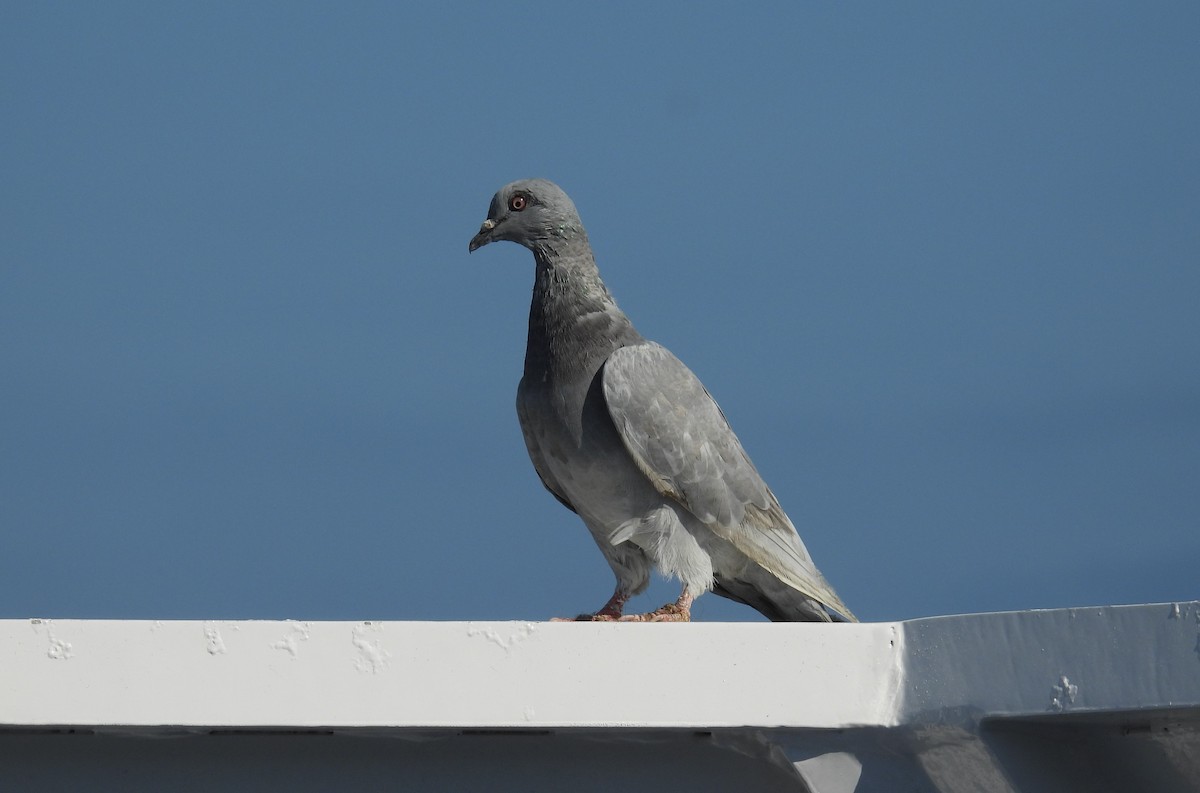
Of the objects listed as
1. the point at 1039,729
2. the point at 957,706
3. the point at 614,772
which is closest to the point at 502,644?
the point at 614,772

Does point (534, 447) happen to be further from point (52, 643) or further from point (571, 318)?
point (52, 643)

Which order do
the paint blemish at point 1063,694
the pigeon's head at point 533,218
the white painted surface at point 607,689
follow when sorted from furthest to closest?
the pigeon's head at point 533,218, the white painted surface at point 607,689, the paint blemish at point 1063,694

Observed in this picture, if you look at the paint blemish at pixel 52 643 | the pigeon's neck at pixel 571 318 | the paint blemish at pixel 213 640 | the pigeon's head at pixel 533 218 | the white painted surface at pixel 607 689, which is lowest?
the white painted surface at pixel 607 689

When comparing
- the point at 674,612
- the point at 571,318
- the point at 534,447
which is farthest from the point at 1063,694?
the point at 534,447

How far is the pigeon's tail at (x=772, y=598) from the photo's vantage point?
545 centimetres

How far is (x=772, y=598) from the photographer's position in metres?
5.54

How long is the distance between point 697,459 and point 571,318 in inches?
30.5

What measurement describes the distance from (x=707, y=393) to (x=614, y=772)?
2.92 metres

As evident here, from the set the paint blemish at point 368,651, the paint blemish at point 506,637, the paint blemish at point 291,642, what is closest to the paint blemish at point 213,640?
the paint blemish at point 291,642

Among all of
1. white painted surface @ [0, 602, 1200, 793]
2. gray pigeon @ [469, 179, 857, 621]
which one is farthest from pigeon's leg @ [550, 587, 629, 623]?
white painted surface @ [0, 602, 1200, 793]

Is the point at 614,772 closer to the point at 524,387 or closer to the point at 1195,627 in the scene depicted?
the point at 1195,627

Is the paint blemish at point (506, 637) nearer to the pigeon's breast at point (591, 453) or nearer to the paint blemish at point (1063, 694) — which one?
the paint blemish at point (1063, 694)

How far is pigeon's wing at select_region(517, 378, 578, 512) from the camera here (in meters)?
5.38

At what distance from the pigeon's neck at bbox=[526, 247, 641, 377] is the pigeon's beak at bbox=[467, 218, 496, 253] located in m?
0.23
